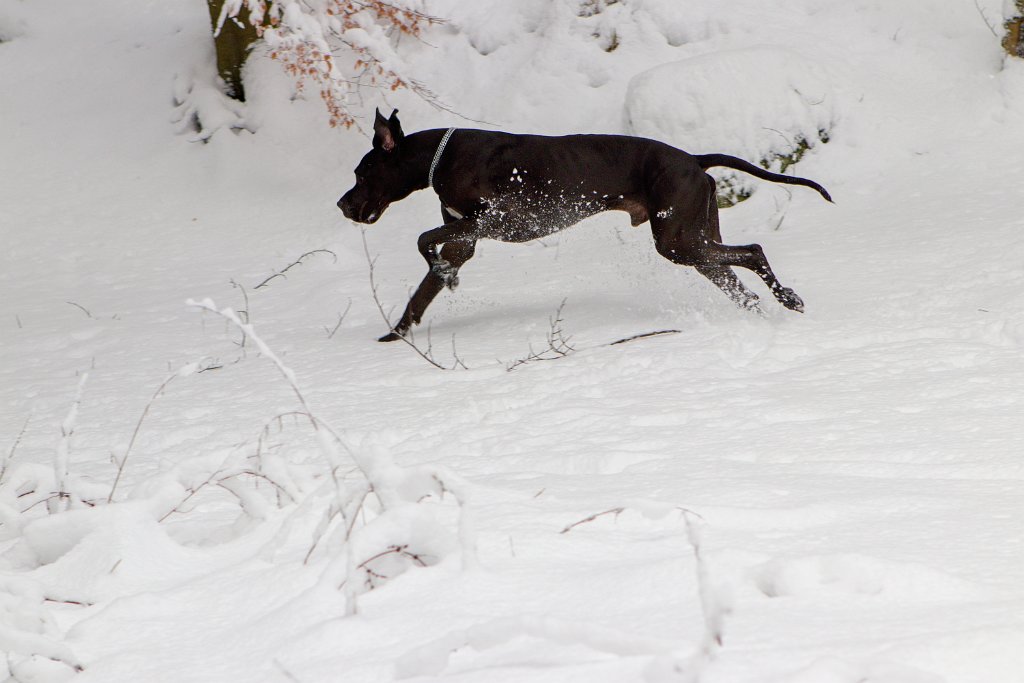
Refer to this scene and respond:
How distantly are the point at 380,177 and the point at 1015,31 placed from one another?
5186 millimetres

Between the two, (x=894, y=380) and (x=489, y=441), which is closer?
(x=489, y=441)

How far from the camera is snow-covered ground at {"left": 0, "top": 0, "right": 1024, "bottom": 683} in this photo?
138cm

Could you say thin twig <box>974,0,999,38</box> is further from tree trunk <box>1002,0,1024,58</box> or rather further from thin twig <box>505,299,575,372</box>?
thin twig <box>505,299,575,372</box>

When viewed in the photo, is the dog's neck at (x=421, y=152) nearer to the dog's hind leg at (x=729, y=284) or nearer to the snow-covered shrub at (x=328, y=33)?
the dog's hind leg at (x=729, y=284)

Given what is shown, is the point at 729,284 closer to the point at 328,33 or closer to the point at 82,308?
the point at 82,308

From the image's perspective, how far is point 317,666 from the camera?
4.15 ft

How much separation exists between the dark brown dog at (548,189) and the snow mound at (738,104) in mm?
2491

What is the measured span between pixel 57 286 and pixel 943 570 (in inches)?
275

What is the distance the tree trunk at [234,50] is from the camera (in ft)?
29.4

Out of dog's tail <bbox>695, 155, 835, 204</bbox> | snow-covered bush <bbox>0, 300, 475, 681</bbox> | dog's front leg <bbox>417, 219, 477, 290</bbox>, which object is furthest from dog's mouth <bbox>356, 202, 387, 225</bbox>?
snow-covered bush <bbox>0, 300, 475, 681</bbox>

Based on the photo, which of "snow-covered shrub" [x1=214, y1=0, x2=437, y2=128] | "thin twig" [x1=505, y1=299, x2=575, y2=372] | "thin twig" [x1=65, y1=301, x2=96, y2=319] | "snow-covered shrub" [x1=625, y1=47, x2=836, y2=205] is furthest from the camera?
"snow-covered shrub" [x1=625, y1=47, x2=836, y2=205]

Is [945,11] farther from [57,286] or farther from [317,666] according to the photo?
[317,666]

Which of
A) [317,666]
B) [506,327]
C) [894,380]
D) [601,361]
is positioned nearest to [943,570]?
[317,666]

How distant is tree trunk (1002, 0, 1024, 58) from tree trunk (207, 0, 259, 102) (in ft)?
20.1
